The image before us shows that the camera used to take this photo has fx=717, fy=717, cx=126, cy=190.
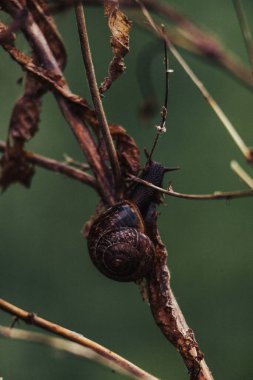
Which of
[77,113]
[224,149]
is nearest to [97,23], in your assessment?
[224,149]

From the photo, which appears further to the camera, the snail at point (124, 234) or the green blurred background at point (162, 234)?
the green blurred background at point (162, 234)

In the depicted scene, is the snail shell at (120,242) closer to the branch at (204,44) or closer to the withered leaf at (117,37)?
the withered leaf at (117,37)

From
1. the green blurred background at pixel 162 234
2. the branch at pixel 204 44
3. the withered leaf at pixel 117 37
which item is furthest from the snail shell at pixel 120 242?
the green blurred background at pixel 162 234

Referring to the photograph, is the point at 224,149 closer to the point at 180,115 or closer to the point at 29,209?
the point at 180,115

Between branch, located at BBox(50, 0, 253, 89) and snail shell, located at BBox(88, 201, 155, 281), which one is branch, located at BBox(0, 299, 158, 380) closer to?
snail shell, located at BBox(88, 201, 155, 281)

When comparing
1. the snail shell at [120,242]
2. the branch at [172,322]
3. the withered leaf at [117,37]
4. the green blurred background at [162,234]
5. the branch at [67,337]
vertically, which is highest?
the green blurred background at [162,234]

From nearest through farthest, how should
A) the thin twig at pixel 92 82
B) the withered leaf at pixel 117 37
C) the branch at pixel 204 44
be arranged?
A: the branch at pixel 204 44
the thin twig at pixel 92 82
the withered leaf at pixel 117 37

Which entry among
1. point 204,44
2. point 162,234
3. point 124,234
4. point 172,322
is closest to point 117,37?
point 124,234
